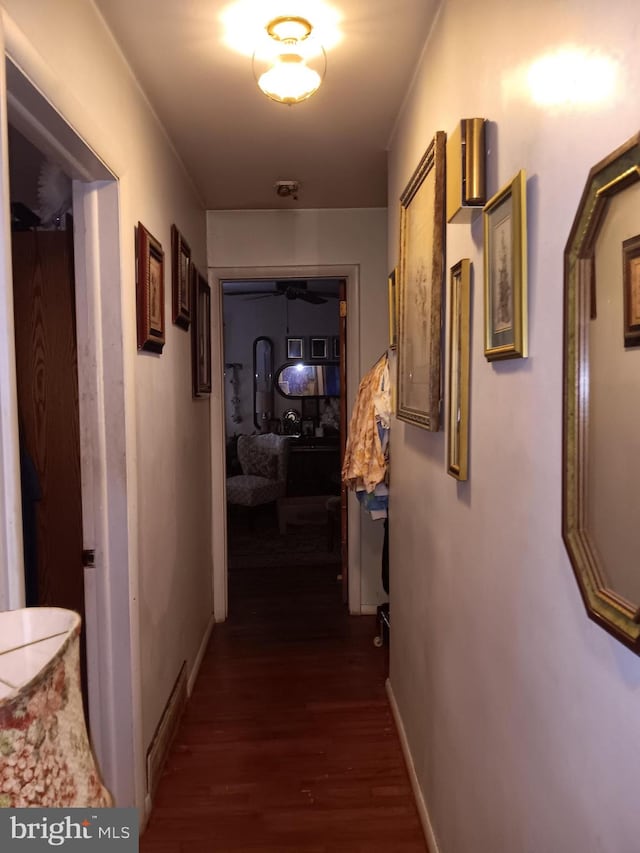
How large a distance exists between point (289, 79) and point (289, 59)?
0.16 ft

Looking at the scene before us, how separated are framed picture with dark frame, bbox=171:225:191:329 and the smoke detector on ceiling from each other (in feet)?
1.95

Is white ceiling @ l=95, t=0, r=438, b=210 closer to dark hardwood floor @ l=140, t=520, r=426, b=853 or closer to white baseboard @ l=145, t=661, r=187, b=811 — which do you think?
white baseboard @ l=145, t=661, r=187, b=811

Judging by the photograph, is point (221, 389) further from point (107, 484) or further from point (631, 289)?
point (631, 289)

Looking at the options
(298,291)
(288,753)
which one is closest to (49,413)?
(288,753)

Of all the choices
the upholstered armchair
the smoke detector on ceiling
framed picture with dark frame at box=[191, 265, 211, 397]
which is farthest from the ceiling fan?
the smoke detector on ceiling

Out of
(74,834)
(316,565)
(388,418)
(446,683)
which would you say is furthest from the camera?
(316,565)

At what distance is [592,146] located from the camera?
0.78 meters

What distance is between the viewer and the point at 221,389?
3.65 metres

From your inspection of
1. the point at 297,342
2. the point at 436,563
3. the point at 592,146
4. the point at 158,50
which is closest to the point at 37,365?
the point at 158,50

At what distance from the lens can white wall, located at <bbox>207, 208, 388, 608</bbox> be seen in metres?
3.51

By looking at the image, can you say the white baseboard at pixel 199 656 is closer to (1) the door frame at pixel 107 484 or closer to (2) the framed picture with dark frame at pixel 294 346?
(1) the door frame at pixel 107 484

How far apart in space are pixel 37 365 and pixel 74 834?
1.66 metres

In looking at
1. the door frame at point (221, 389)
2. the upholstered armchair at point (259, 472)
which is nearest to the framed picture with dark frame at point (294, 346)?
the upholstered armchair at point (259, 472)

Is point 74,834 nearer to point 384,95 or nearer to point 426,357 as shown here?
point 426,357
